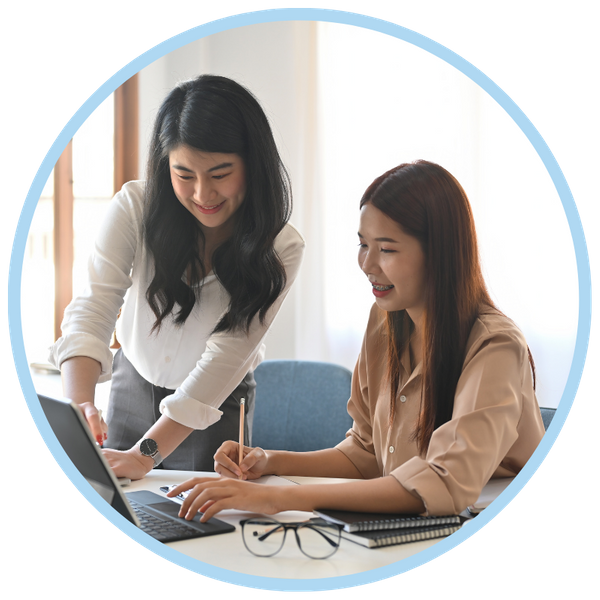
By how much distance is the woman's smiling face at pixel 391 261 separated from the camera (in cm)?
69

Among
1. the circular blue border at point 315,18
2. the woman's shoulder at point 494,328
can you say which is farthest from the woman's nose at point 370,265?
the circular blue border at point 315,18

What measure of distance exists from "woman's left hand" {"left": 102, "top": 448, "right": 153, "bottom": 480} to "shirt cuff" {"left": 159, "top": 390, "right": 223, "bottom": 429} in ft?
0.22

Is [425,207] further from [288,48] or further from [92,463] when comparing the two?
[288,48]

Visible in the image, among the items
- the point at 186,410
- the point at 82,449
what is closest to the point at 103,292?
the point at 186,410

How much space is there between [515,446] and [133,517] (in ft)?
1.41

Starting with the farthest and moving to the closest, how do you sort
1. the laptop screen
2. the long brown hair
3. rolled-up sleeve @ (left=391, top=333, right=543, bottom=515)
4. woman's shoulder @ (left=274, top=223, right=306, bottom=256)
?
woman's shoulder @ (left=274, top=223, right=306, bottom=256) → the long brown hair → rolled-up sleeve @ (left=391, top=333, right=543, bottom=515) → the laptop screen

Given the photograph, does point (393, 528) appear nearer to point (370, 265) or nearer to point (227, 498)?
point (227, 498)

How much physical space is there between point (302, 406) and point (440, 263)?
60 cm

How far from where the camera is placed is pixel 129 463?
69cm

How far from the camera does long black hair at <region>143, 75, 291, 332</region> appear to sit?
2.41 feet

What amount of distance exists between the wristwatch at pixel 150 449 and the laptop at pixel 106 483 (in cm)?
12

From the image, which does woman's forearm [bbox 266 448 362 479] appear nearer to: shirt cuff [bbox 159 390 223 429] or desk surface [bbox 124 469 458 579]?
shirt cuff [bbox 159 390 223 429]

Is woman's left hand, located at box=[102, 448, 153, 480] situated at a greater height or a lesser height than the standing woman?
lesser

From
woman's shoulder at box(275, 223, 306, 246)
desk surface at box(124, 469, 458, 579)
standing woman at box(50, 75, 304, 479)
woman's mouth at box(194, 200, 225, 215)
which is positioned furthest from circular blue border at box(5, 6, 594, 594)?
woman's shoulder at box(275, 223, 306, 246)
